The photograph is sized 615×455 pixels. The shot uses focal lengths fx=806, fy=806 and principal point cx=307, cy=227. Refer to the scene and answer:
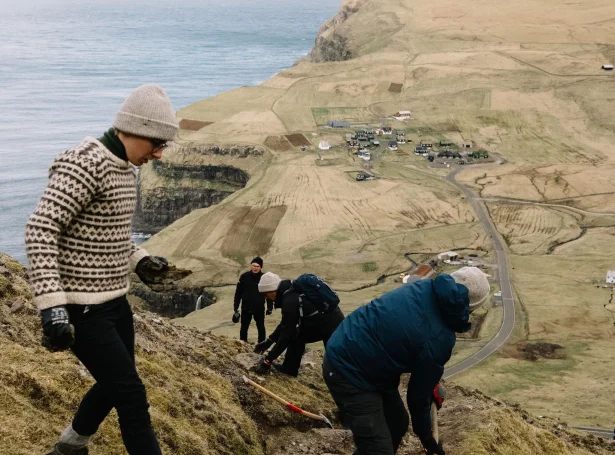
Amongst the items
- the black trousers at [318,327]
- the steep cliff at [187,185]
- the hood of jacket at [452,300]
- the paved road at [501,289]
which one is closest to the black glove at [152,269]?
the hood of jacket at [452,300]

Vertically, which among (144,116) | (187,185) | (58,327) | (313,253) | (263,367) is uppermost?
(144,116)

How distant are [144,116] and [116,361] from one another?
2.08 m

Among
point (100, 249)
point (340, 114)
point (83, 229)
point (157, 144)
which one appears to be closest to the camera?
point (83, 229)

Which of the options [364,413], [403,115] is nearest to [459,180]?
[403,115]

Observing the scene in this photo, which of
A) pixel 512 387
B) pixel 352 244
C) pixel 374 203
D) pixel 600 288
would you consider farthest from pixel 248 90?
pixel 512 387

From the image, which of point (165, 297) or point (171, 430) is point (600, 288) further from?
point (171, 430)

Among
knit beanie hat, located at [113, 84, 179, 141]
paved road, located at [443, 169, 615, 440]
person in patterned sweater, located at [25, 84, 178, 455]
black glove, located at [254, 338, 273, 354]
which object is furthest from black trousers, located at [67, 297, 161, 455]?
paved road, located at [443, 169, 615, 440]

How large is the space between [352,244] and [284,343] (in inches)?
2511

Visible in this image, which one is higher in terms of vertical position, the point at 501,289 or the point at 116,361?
the point at 116,361

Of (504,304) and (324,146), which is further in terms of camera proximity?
(324,146)

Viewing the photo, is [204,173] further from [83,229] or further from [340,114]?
[83,229]

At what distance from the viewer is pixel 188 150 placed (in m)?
113

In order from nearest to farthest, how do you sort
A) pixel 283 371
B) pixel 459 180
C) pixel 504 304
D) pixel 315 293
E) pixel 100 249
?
1. pixel 100 249
2. pixel 315 293
3. pixel 283 371
4. pixel 504 304
5. pixel 459 180

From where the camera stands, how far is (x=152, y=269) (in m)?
8.02
